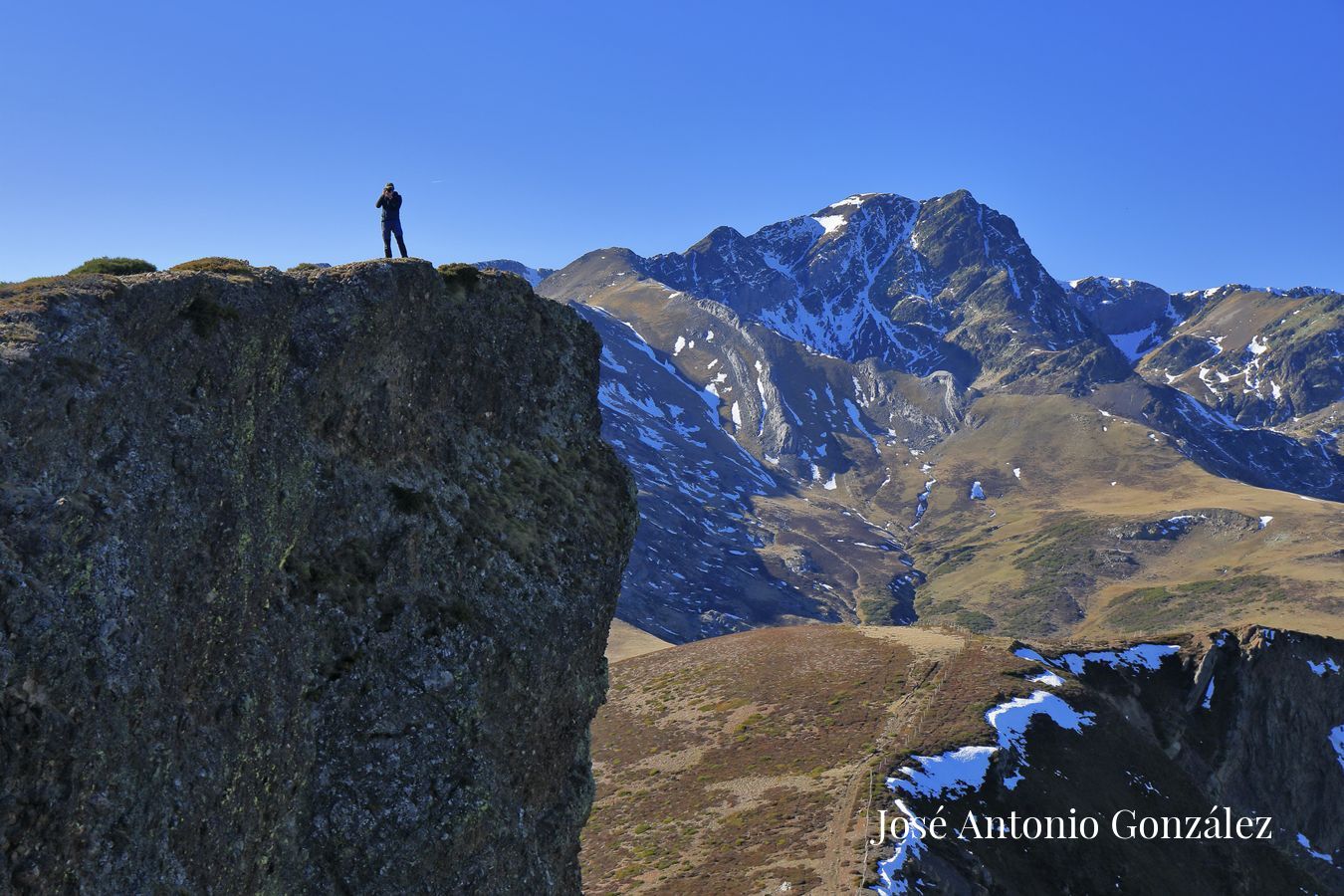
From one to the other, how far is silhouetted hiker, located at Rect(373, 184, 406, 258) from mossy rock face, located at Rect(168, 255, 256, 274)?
902cm

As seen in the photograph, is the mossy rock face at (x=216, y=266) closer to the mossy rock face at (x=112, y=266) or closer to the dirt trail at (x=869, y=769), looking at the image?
the mossy rock face at (x=112, y=266)

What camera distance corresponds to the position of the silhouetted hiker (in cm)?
3038

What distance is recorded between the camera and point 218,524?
59.1ft

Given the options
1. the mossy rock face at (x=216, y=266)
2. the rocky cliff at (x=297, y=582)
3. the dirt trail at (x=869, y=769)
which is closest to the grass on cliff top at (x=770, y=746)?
the dirt trail at (x=869, y=769)

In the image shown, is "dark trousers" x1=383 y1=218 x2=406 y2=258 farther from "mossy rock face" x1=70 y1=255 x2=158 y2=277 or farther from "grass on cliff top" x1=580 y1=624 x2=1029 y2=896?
"grass on cliff top" x1=580 y1=624 x2=1029 y2=896

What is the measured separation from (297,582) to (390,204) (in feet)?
46.9

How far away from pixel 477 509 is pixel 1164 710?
76300 mm

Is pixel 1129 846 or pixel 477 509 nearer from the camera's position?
pixel 477 509

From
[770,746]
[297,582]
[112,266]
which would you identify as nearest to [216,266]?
[112,266]

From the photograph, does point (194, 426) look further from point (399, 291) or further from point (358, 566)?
point (399, 291)

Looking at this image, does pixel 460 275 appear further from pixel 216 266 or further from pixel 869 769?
pixel 869 769

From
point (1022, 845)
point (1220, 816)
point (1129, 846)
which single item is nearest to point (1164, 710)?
point (1220, 816)

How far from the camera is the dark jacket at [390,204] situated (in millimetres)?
30375

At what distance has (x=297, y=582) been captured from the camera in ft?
67.7
